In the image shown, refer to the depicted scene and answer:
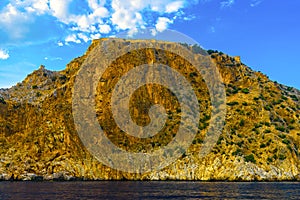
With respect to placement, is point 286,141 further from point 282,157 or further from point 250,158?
point 250,158

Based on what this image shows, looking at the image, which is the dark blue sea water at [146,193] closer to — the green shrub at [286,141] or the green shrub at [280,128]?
the green shrub at [286,141]

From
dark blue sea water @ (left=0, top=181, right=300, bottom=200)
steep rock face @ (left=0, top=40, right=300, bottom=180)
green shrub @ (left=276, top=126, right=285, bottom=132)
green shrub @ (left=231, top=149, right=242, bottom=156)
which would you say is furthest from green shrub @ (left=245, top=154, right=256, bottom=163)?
dark blue sea water @ (left=0, top=181, right=300, bottom=200)

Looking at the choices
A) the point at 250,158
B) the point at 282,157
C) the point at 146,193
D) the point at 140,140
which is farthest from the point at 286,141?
the point at 146,193

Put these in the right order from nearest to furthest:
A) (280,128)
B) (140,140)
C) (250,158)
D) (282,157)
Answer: (250,158) < (282,157) < (140,140) < (280,128)

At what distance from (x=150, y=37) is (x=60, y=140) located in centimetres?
7712

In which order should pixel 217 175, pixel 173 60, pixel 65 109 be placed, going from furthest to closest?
pixel 173 60, pixel 65 109, pixel 217 175

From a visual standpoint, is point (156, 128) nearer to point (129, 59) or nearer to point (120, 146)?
point (120, 146)

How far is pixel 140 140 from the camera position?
135625mm

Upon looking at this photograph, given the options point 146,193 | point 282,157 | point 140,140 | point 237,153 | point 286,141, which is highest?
point 286,141

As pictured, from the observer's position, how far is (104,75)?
152625mm

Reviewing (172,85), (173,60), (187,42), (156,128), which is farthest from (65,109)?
(187,42)

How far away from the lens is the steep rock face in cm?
12181

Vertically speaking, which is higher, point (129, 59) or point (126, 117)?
point (129, 59)

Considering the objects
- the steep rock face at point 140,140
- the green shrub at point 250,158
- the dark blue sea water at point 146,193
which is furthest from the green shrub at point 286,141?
the dark blue sea water at point 146,193
